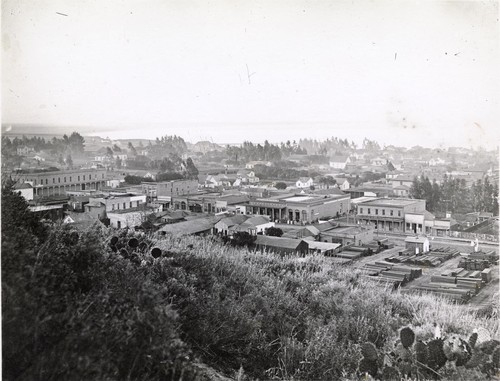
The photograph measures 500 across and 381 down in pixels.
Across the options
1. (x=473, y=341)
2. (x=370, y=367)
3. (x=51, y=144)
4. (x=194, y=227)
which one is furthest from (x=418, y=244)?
(x=51, y=144)

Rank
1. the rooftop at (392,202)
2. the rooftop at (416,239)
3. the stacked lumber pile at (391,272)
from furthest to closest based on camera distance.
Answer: the rooftop at (392,202)
the rooftop at (416,239)
the stacked lumber pile at (391,272)

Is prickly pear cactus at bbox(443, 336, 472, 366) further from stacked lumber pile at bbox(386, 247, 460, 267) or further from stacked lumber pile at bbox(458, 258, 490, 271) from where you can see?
stacked lumber pile at bbox(386, 247, 460, 267)

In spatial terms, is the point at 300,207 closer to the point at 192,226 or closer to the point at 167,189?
the point at 192,226

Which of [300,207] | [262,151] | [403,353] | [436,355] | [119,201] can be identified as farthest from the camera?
[300,207]

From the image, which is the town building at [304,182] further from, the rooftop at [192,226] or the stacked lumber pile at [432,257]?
the stacked lumber pile at [432,257]

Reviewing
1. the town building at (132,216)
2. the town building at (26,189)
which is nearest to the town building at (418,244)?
the town building at (132,216)

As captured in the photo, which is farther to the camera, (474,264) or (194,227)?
(194,227)
